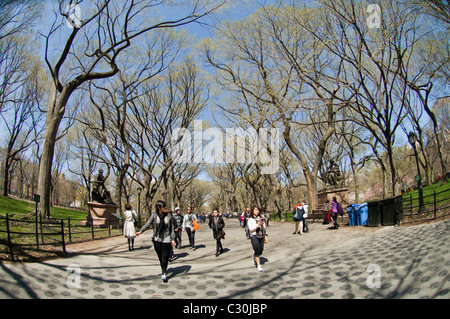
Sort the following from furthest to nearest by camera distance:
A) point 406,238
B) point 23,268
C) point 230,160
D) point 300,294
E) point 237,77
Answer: point 230,160 < point 237,77 < point 406,238 < point 23,268 < point 300,294

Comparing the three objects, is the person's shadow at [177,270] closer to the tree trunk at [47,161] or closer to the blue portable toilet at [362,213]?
the tree trunk at [47,161]

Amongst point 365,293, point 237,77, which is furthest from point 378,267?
point 237,77

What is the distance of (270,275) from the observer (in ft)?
20.8

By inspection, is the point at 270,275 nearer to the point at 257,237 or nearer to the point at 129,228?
the point at 257,237

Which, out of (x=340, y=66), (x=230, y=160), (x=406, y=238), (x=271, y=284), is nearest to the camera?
(x=271, y=284)

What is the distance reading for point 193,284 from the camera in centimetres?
587

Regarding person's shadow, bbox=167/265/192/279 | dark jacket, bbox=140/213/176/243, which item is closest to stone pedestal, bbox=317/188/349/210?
person's shadow, bbox=167/265/192/279

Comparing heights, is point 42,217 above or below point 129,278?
above

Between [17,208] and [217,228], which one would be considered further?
[17,208]

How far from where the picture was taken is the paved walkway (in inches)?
186

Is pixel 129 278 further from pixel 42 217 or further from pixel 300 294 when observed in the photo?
pixel 42 217

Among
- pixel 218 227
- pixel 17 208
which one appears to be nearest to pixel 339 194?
pixel 218 227

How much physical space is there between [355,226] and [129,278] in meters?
11.1

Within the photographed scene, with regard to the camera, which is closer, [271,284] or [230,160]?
[271,284]
